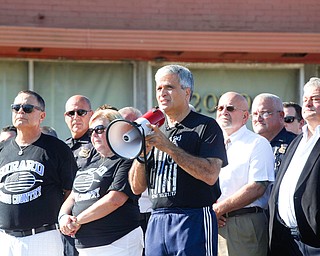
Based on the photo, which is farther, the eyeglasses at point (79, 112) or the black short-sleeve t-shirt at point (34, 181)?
the eyeglasses at point (79, 112)

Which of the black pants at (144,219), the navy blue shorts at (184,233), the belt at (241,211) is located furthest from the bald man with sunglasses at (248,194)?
the navy blue shorts at (184,233)

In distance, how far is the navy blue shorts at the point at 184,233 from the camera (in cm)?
596

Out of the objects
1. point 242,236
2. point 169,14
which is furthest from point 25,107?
point 169,14

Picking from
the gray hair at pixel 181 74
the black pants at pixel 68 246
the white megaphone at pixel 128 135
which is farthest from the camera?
the black pants at pixel 68 246

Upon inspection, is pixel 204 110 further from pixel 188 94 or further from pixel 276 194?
pixel 188 94

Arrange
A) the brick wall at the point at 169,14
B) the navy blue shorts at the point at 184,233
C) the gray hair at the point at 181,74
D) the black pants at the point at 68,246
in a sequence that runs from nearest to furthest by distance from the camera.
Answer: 1. the navy blue shorts at the point at 184,233
2. the gray hair at the point at 181,74
3. the black pants at the point at 68,246
4. the brick wall at the point at 169,14

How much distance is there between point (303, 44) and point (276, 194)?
5.06 meters

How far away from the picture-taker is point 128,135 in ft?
18.6

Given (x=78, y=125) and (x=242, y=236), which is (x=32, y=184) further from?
(x=242, y=236)

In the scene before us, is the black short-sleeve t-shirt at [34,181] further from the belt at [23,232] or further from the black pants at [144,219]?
the black pants at [144,219]

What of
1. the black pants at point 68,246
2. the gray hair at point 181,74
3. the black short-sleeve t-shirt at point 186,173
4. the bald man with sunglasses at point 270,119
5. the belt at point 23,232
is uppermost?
the gray hair at point 181,74

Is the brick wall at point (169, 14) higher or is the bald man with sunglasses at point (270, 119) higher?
the brick wall at point (169, 14)

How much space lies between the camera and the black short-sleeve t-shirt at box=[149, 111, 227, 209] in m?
6.01

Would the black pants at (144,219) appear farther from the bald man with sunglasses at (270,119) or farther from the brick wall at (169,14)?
the brick wall at (169,14)
